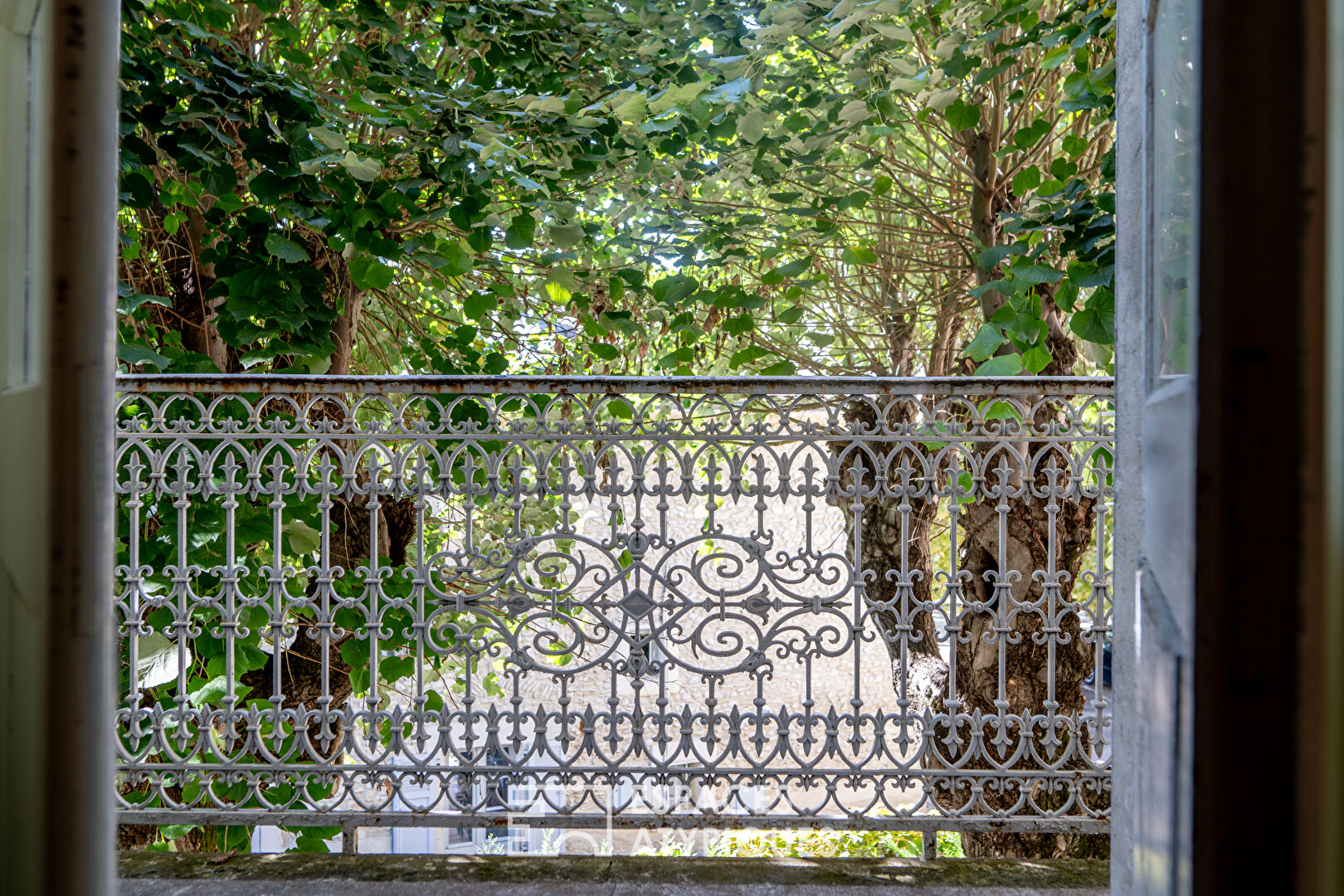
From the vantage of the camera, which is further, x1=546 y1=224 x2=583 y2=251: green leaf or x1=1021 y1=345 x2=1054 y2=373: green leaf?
x1=546 y1=224 x2=583 y2=251: green leaf

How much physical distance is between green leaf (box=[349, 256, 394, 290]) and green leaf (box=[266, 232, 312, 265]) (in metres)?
0.18

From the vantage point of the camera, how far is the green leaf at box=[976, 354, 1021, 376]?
278 cm

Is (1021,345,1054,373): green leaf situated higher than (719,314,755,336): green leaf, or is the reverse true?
(719,314,755,336): green leaf

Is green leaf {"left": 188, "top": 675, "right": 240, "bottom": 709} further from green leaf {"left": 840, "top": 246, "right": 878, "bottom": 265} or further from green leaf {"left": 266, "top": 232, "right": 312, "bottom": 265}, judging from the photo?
green leaf {"left": 840, "top": 246, "right": 878, "bottom": 265}

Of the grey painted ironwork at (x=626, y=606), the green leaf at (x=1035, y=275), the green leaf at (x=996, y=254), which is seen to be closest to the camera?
the grey painted ironwork at (x=626, y=606)

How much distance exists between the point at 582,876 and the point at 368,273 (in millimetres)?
2275

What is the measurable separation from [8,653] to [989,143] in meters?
4.29

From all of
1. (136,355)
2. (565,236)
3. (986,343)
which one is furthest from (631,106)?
(136,355)

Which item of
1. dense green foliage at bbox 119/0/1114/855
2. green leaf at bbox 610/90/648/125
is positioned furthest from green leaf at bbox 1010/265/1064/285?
green leaf at bbox 610/90/648/125

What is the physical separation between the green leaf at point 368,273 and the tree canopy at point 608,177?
1 centimetres

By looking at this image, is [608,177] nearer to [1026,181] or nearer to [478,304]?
[478,304]

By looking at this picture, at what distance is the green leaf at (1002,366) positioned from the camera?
2775 millimetres

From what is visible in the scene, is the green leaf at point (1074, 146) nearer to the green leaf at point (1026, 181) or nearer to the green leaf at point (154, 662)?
the green leaf at point (1026, 181)

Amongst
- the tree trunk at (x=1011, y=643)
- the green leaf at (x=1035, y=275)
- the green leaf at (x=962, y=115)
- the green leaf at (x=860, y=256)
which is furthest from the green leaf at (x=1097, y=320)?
the green leaf at (x=860, y=256)
